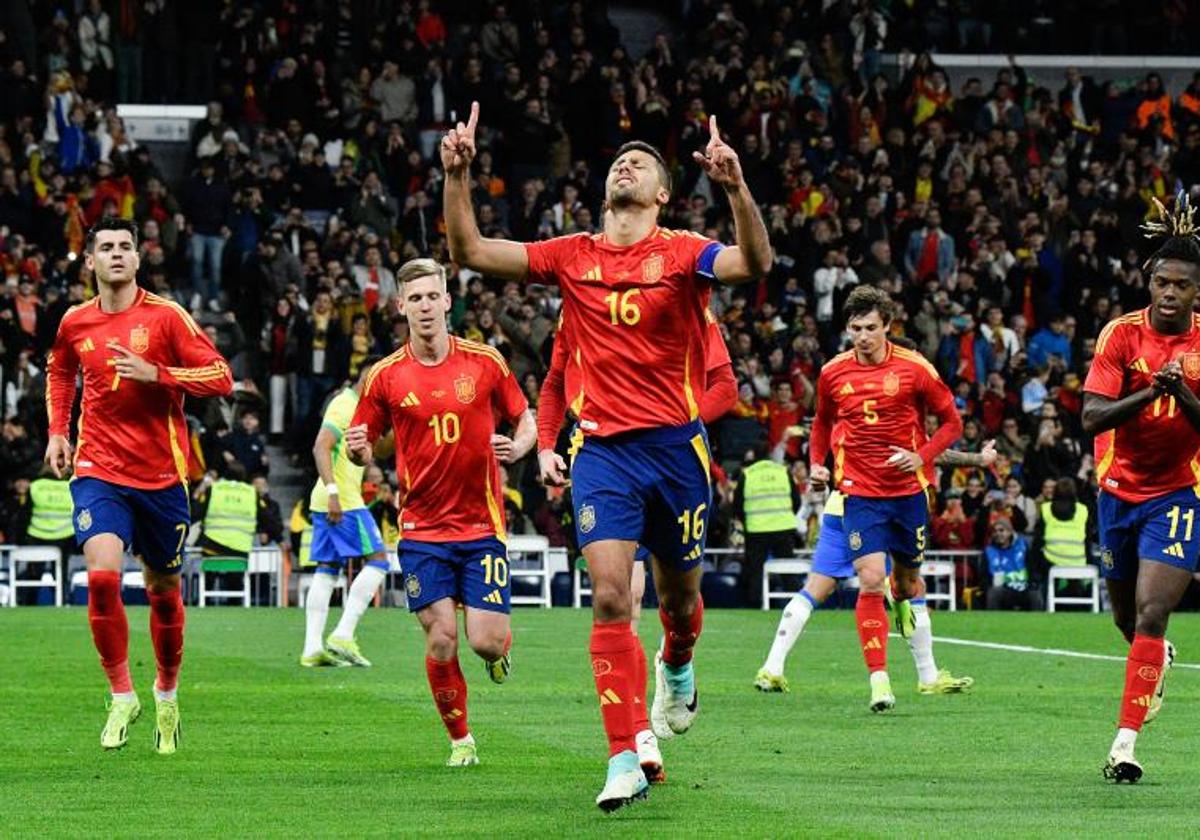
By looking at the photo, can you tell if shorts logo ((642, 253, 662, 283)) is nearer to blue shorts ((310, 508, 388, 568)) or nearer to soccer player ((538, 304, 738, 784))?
soccer player ((538, 304, 738, 784))

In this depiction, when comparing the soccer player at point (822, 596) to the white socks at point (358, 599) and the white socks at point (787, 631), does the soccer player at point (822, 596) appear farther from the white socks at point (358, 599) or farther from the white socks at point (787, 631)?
the white socks at point (358, 599)

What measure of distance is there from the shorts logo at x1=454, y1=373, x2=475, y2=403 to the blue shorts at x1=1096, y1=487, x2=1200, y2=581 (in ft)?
10.5

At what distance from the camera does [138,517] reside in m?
12.6

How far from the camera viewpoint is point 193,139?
35656mm

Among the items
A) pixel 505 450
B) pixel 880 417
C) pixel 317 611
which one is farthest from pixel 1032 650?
pixel 505 450

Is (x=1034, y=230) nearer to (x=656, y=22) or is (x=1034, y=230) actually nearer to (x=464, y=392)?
(x=656, y=22)

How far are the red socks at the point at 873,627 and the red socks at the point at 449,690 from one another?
4.44 meters

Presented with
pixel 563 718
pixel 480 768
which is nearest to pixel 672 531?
Result: pixel 480 768

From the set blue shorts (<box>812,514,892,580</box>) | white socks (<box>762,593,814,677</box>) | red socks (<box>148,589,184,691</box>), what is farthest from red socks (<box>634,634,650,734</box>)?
blue shorts (<box>812,514,892,580</box>)

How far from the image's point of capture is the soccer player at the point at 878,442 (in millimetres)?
16000

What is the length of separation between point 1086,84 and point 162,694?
31.6 metres

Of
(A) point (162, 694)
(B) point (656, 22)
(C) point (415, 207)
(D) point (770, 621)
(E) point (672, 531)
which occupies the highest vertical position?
(B) point (656, 22)

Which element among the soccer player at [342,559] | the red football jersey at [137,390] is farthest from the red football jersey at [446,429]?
the soccer player at [342,559]

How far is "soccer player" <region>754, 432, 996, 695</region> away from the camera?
55.2ft
